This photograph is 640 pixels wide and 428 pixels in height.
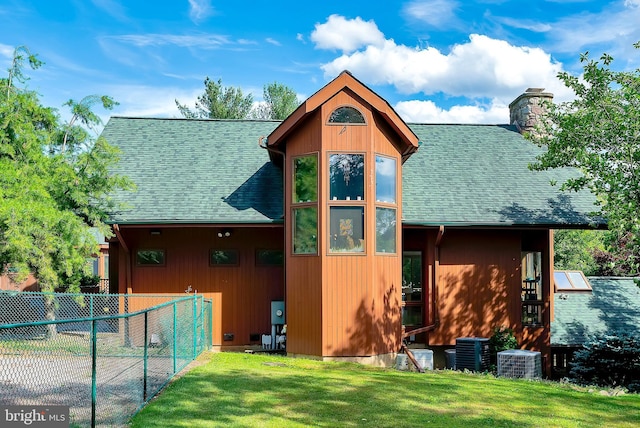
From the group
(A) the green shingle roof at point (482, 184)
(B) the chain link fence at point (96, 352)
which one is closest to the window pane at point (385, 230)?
(A) the green shingle roof at point (482, 184)

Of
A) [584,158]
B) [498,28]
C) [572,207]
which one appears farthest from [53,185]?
[498,28]

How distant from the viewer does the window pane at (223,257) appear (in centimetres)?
1509

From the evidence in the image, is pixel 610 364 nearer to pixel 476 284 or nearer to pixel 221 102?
pixel 476 284

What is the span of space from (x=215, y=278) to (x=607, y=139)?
377 inches

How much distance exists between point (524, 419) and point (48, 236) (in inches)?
389

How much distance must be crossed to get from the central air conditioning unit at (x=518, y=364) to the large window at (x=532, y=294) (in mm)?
2649

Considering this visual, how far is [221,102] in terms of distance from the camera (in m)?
40.8

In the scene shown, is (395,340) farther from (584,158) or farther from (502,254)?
(584,158)

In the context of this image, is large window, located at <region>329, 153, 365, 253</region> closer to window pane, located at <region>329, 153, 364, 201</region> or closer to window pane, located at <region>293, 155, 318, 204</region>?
window pane, located at <region>329, 153, 364, 201</region>

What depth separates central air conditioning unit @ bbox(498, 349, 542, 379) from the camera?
41.1ft

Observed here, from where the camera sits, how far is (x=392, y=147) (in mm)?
13461

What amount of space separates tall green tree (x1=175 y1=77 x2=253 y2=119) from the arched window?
2828cm

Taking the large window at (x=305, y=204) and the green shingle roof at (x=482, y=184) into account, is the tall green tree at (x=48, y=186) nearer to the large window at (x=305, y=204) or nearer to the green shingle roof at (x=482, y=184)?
the large window at (x=305, y=204)

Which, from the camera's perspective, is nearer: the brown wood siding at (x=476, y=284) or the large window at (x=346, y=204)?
the large window at (x=346, y=204)
